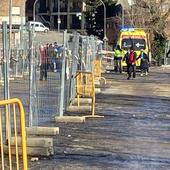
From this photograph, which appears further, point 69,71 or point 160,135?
point 69,71

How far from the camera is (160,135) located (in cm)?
1335

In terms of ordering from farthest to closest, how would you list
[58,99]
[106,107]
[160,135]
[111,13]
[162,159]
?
[111,13] → [106,107] → [58,99] → [160,135] → [162,159]

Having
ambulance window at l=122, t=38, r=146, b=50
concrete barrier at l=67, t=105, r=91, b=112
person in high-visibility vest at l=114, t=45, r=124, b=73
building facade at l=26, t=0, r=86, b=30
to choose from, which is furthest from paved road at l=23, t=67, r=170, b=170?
building facade at l=26, t=0, r=86, b=30

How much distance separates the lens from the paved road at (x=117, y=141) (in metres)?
10.2

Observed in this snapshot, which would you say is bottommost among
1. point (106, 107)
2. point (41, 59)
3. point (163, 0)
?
point (106, 107)

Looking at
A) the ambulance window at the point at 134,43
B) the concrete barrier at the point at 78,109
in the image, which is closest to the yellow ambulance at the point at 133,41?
the ambulance window at the point at 134,43

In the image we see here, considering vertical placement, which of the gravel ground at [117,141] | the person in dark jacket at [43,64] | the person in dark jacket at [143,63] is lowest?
the gravel ground at [117,141]

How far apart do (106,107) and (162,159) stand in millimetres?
8591

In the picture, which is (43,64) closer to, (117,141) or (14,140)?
(117,141)

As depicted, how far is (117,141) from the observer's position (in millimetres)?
12516

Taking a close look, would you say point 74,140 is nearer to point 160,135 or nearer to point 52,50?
point 160,135

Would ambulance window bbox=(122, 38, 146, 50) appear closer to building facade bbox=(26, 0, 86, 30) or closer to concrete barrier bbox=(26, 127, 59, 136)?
concrete barrier bbox=(26, 127, 59, 136)

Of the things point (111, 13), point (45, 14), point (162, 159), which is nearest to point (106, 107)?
point (162, 159)

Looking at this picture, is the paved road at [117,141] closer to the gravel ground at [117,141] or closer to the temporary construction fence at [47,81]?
the gravel ground at [117,141]
